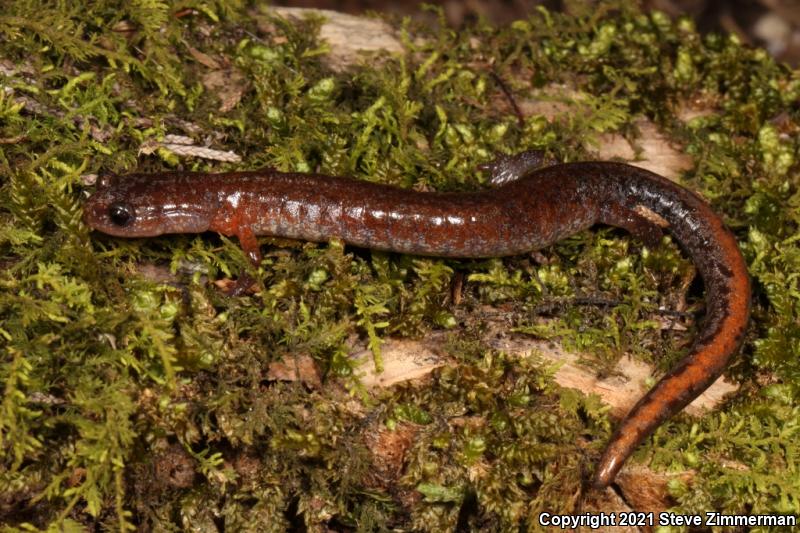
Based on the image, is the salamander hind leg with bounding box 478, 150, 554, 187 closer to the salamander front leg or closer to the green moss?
the green moss

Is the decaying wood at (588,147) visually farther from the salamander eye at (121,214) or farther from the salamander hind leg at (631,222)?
the salamander eye at (121,214)

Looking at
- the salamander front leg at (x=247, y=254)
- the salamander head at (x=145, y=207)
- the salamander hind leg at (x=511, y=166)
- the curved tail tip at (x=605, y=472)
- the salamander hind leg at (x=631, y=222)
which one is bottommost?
the curved tail tip at (x=605, y=472)

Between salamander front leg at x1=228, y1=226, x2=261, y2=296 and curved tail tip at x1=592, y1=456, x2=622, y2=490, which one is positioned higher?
salamander front leg at x1=228, y1=226, x2=261, y2=296

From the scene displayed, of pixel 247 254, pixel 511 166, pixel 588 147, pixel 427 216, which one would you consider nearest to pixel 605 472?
pixel 427 216

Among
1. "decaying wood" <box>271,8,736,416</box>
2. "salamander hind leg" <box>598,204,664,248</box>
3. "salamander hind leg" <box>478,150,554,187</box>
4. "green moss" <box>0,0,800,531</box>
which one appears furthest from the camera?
"salamander hind leg" <box>478,150,554,187</box>

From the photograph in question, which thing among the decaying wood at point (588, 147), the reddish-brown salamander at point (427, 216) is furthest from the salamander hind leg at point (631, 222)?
the decaying wood at point (588, 147)

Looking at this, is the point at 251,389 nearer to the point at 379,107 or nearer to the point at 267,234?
the point at 267,234

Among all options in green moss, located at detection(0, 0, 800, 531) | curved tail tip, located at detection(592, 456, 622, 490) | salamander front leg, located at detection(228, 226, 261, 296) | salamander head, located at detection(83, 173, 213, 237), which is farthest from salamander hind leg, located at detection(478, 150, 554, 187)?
curved tail tip, located at detection(592, 456, 622, 490)

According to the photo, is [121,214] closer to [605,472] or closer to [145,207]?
[145,207]
